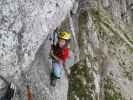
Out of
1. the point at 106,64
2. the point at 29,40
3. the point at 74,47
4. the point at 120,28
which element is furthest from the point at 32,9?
the point at 120,28

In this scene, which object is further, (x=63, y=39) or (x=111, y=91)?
(x=111, y=91)

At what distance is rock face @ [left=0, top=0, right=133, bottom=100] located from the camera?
1273 centimetres

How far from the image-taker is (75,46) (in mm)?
19906

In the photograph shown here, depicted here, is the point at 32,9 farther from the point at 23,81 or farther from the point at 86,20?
the point at 86,20

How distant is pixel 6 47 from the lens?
492 inches

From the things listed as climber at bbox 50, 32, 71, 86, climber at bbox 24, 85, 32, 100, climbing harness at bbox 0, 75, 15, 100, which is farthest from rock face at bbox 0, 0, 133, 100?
climber at bbox 50, 32, 71, 86

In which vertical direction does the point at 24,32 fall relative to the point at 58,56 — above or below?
above

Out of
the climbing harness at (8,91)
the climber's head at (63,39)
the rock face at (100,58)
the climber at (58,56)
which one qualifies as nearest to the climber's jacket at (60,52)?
the climber at (58,56)

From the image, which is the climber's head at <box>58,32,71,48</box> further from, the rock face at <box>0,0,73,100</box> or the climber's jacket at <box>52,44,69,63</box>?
the rock face at <box>0,0,73,100</box>

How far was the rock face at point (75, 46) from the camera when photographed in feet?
41.8

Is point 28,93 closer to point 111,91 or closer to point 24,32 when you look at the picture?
point 24,32

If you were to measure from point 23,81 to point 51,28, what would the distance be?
7.89ft

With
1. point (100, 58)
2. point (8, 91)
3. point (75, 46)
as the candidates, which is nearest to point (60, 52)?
point (8, 91)

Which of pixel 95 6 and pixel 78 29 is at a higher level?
pixel 95 6
